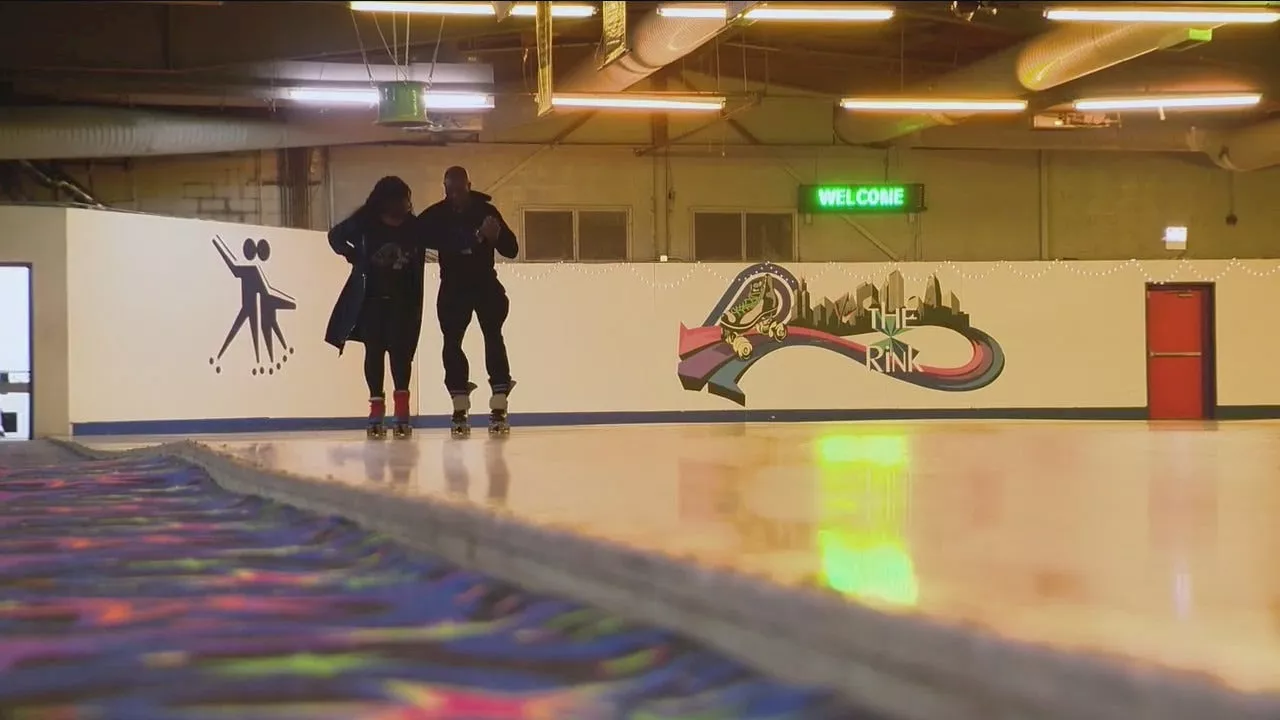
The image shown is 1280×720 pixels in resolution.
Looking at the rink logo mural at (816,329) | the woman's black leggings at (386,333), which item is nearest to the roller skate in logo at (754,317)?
the rink logo mural at (816,329)

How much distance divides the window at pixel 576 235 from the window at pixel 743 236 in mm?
998

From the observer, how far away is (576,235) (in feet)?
48.6

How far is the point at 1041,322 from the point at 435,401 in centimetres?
682

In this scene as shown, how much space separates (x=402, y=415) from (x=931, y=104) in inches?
275

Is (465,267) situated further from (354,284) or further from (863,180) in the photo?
(863,180)

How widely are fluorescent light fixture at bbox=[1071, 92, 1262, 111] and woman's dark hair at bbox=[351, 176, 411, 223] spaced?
8.01m

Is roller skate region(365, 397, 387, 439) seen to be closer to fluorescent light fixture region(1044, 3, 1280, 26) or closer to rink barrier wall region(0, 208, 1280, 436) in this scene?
fluorescent light fixture region(1044, 3, 1280, 26)

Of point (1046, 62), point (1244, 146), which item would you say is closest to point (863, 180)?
point (1244, 146)

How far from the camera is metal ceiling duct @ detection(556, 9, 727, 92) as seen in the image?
355 inches

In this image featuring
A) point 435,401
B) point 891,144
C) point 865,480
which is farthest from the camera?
point 891,144

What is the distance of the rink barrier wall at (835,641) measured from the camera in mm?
1224

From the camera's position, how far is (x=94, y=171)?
545 inches

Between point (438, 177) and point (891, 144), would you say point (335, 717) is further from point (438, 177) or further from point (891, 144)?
point (891, 144)

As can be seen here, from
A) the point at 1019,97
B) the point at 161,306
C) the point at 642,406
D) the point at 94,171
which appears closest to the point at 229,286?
the point at 161,306
